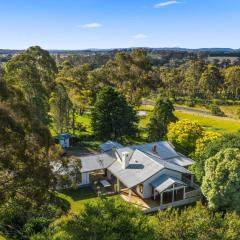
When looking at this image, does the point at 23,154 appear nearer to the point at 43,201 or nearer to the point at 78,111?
the point at 43,201

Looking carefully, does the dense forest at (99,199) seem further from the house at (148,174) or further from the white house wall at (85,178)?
the white house wall at (85,178)

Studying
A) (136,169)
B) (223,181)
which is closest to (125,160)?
(136,169)

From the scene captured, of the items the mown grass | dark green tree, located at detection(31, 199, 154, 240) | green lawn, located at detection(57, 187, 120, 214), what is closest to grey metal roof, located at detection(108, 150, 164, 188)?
green lawn, located at detection(57, 187, 120, 214)

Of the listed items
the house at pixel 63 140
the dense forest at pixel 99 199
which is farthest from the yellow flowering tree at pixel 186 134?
the house at pixel 63 140

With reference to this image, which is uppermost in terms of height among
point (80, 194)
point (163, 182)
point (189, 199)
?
point (163, 182)

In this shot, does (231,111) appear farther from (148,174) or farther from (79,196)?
(79,196)

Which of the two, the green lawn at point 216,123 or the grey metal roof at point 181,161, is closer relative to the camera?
the grey metal roof at point 181,161

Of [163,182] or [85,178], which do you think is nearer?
[163,182]

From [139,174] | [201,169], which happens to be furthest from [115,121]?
[201,169]
